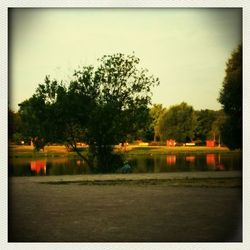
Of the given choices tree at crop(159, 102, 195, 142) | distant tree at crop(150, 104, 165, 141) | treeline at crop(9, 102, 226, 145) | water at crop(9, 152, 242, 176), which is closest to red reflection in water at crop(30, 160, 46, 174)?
water at crop(9, 152, 242, 176)

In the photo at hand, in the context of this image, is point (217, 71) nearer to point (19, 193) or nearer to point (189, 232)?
point (189, 232)

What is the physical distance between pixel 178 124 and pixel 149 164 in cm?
128

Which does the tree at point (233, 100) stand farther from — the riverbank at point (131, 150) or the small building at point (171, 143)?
the small building at point (171, 143)

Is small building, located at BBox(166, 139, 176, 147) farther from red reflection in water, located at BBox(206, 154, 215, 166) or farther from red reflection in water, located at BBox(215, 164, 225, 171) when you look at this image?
red reflection in water, located at BBox(215, 164, 225, 171)

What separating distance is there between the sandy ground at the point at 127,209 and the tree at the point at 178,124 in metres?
1.15

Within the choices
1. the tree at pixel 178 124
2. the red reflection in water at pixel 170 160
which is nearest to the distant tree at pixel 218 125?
the tree at pixel 178 124

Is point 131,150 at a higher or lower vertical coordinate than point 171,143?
lower

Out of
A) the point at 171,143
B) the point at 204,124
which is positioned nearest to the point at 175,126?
the point at 171,143

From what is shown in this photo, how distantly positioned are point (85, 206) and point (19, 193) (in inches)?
54.1

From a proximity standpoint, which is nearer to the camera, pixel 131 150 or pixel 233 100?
pixel 233 100

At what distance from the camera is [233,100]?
8.39 meters

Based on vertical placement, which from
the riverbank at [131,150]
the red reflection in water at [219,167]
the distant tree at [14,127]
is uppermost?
the distant tree at [14,127]

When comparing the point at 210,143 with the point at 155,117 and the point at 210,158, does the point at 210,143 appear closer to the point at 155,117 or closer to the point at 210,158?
the point at 210,158

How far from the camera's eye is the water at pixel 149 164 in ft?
32.1
